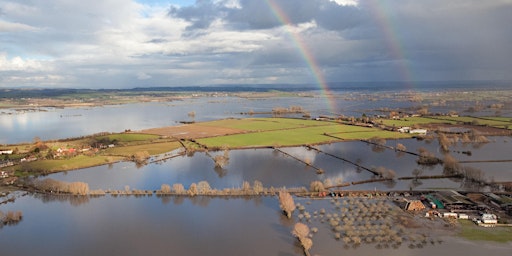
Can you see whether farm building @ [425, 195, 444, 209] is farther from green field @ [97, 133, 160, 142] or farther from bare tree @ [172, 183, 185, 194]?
green field @ [97, 133, 160, 142]

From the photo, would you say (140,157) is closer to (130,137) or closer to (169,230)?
(130,137)

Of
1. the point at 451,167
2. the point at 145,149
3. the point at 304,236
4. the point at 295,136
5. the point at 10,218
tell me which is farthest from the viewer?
the point at 295,136

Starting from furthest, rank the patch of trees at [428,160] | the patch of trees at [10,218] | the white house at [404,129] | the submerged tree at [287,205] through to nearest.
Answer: the white house at [404,129] → the patch of trees at [428,160] → the patch of trees at [10,218] → the submerged tree at [287,205]

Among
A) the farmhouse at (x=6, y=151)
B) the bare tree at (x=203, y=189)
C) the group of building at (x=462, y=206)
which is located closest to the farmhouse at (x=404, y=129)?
the group of building at (x=462, y=206)

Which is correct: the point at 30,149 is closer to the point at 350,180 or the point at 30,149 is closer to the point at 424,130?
the point at 350,180

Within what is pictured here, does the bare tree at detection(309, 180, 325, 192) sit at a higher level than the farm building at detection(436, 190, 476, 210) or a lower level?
higher

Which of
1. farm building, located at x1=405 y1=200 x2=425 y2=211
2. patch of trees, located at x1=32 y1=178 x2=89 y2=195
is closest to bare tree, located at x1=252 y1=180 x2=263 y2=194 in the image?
farm building, located at x1=405 y1=200 x2=425 y2=211

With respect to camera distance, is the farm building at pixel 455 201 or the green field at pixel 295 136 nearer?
the farm building at pixel 455 201

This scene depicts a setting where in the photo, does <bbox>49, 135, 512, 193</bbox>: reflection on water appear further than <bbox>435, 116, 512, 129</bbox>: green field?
No

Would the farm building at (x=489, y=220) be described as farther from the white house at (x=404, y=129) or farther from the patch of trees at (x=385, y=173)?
the white house at (x=404, y=129)

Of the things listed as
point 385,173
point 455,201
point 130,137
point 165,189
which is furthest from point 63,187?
point 455,201
